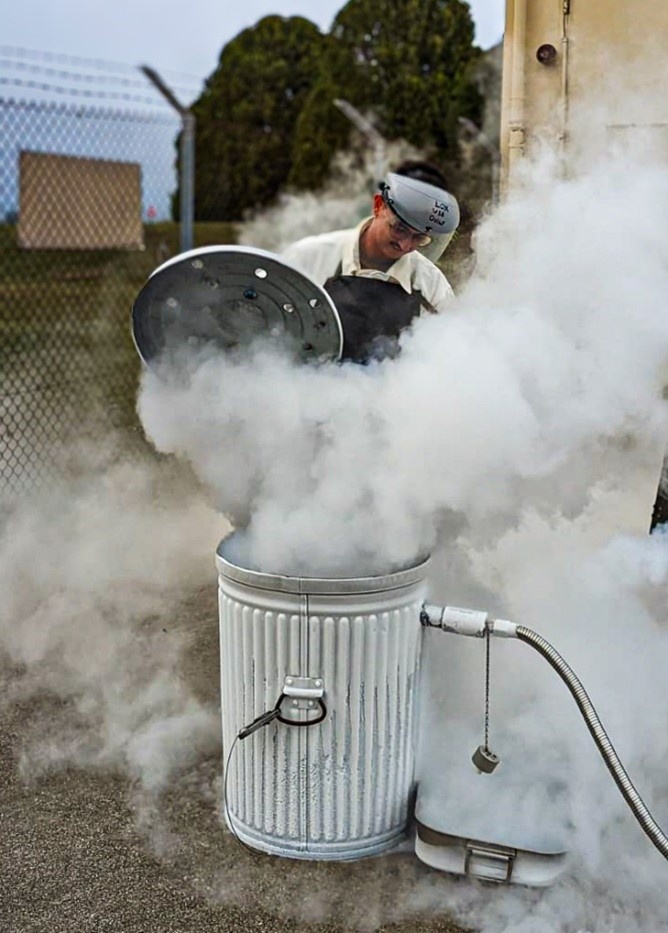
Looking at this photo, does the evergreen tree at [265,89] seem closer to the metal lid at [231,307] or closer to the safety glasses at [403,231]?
the safety glasses at [403,231]

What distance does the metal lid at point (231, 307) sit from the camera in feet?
7.52

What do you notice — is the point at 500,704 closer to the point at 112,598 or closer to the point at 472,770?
the point at 472,770

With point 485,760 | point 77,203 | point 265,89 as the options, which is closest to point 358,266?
point 485,760

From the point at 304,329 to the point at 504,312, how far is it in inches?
19.6

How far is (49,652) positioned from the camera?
12.4 ft

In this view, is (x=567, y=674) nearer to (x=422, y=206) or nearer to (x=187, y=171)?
(x=422, y=206)

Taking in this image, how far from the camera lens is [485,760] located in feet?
8.33

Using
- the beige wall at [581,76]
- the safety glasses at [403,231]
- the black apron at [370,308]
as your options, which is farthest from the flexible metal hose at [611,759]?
the beige wall at [581,76]

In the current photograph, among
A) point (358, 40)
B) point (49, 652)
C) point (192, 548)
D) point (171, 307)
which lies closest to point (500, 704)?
point (171, 307)

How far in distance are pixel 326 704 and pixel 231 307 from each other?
3.23 feet

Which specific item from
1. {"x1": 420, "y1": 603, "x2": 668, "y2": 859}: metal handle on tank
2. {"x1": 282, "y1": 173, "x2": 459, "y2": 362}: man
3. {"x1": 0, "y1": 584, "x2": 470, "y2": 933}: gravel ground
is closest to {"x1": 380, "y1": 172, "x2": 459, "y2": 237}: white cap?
{"x1": 282, "y1": 173, "x2": 459, "y2": 362}: man

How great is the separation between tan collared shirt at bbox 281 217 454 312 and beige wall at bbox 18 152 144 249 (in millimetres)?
3410

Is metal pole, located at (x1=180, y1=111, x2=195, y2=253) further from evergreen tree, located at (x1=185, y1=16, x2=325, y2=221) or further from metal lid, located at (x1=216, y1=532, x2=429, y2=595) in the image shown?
evergreen tree, located at (x1=185, y1=16, x2=325, y2=221)

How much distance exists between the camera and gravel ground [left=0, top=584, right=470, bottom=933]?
2400 mm
